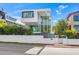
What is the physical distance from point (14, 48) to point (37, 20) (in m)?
1.06

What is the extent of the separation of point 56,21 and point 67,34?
51 centimetres

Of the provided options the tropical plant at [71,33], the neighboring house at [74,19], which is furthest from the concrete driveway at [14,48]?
the neighboring house at [74,19]

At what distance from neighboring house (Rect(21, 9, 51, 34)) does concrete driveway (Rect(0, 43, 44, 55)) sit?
51 cm

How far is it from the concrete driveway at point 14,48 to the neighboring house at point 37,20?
20.0 inches

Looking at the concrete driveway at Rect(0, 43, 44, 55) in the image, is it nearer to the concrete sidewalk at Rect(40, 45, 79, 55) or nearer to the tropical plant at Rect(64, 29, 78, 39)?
the concrete sidewalk at Rect(40, 45, 79, 55)

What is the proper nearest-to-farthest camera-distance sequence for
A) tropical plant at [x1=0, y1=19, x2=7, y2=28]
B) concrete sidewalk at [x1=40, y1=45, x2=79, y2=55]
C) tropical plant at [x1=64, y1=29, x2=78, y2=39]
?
concrete sidewalk at [x1=40, y1=45, x2=79, y2=55] < tropical plant at [x1=64, y1=29, x2=78, y2=39] < tropical plant at [x1=0, y1=19, x2=7, y2=28]

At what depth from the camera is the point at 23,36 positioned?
1638 centimetres

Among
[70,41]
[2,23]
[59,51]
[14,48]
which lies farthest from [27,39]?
[70,41]

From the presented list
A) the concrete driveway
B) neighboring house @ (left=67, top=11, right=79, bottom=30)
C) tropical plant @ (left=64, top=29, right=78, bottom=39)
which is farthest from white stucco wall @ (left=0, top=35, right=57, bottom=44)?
neighboring house @ (left=67, top=11, right=79, bottom=30)

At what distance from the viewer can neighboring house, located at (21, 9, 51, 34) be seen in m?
16.2

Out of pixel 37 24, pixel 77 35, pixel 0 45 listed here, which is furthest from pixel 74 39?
pixel 0 45

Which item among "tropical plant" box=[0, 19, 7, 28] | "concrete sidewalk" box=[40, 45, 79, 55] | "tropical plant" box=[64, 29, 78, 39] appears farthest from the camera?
"tropical plant" box=[0, 19, 7, 28]

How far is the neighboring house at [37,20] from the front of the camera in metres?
16.2

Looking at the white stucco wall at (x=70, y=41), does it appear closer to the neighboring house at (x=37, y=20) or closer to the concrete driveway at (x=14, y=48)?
the neighboring house at (x=37, y=20)
